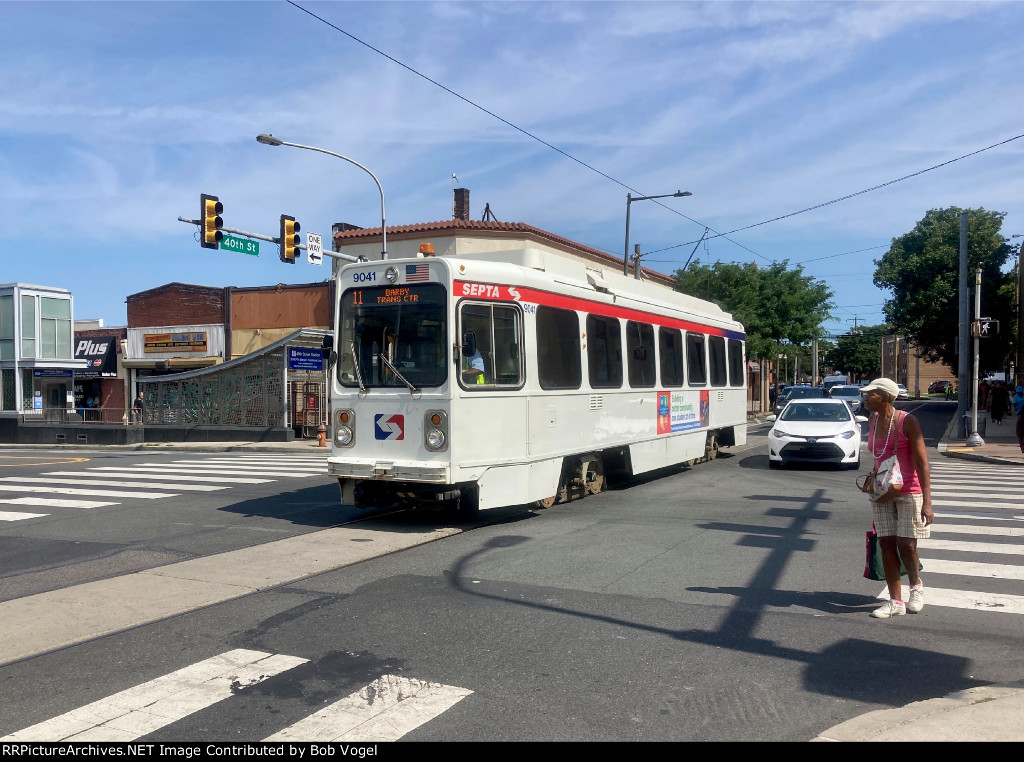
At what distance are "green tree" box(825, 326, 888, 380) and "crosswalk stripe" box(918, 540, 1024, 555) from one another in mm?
121981

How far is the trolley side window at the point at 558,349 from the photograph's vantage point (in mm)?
11016

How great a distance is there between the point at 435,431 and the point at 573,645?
14.8ft

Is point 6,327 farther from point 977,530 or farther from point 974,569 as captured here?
point 974,569

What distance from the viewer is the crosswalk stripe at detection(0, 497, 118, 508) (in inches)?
513

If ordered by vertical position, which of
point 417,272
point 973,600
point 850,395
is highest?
point 417,272

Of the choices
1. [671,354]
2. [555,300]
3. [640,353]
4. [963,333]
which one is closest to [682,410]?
[671,354]

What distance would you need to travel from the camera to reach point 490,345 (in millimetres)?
10273

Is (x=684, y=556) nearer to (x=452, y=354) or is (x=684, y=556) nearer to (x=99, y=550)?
(x=452, y=354)

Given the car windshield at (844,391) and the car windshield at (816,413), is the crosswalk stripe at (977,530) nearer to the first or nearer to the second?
the car windshield at (816,413)

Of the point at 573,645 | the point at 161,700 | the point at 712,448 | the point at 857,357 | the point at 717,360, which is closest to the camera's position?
the point at 161,700

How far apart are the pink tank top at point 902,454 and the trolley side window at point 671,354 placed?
8.73 meters

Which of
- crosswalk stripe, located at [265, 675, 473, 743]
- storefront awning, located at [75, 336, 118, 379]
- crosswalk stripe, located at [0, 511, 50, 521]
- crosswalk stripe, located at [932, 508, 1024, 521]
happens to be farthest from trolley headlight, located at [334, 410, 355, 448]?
storefront awning, located at [75, 336, 118, 379]

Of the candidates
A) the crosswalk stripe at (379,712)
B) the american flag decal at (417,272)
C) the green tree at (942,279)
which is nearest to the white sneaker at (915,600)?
the crosswalk stripe at (379,712)
